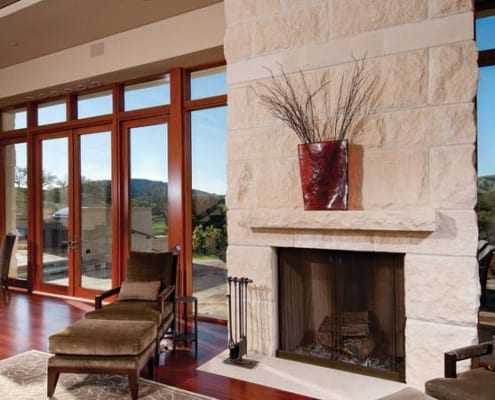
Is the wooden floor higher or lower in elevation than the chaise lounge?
lower

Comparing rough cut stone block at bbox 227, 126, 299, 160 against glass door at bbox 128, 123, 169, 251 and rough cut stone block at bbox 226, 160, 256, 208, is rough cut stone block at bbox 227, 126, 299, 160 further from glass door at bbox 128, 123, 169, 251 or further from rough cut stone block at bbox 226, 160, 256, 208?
glass door at bbox 128, 123, 169, 251

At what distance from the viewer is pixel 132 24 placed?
4648 mm

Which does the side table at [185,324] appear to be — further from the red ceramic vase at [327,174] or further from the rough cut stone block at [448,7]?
the rough cut stone block at [448,7]

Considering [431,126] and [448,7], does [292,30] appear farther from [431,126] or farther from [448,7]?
[431,126]

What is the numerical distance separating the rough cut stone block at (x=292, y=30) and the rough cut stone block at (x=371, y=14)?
0.11m

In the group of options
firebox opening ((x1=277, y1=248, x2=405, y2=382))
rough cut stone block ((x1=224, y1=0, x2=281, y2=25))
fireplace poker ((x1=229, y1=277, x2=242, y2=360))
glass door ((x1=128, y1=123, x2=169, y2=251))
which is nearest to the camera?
firebox opening ((x1=277, y1=248, x2=405, y2=382))

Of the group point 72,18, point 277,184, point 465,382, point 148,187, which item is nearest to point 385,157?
point 277,184

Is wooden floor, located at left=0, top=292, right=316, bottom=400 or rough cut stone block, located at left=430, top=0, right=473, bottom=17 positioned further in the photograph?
wooden floor, located at left=0, top=292, right=316, bottom=400

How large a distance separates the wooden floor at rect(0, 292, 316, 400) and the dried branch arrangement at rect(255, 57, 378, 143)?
2062mm

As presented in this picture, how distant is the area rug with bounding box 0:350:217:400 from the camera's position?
2861 millimetres

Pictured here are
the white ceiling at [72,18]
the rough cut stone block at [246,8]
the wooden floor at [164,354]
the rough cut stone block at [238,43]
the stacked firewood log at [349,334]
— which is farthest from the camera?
the white ceiling at [72,18]

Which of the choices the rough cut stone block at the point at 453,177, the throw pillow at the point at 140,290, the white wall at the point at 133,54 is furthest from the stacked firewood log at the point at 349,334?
the white wall at the point at 133,54

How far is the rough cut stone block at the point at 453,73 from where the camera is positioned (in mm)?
2738

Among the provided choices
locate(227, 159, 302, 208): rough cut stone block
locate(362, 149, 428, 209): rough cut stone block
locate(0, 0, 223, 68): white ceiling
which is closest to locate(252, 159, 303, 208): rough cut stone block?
locate(227, 159, 302, 208): rough cut stone block
